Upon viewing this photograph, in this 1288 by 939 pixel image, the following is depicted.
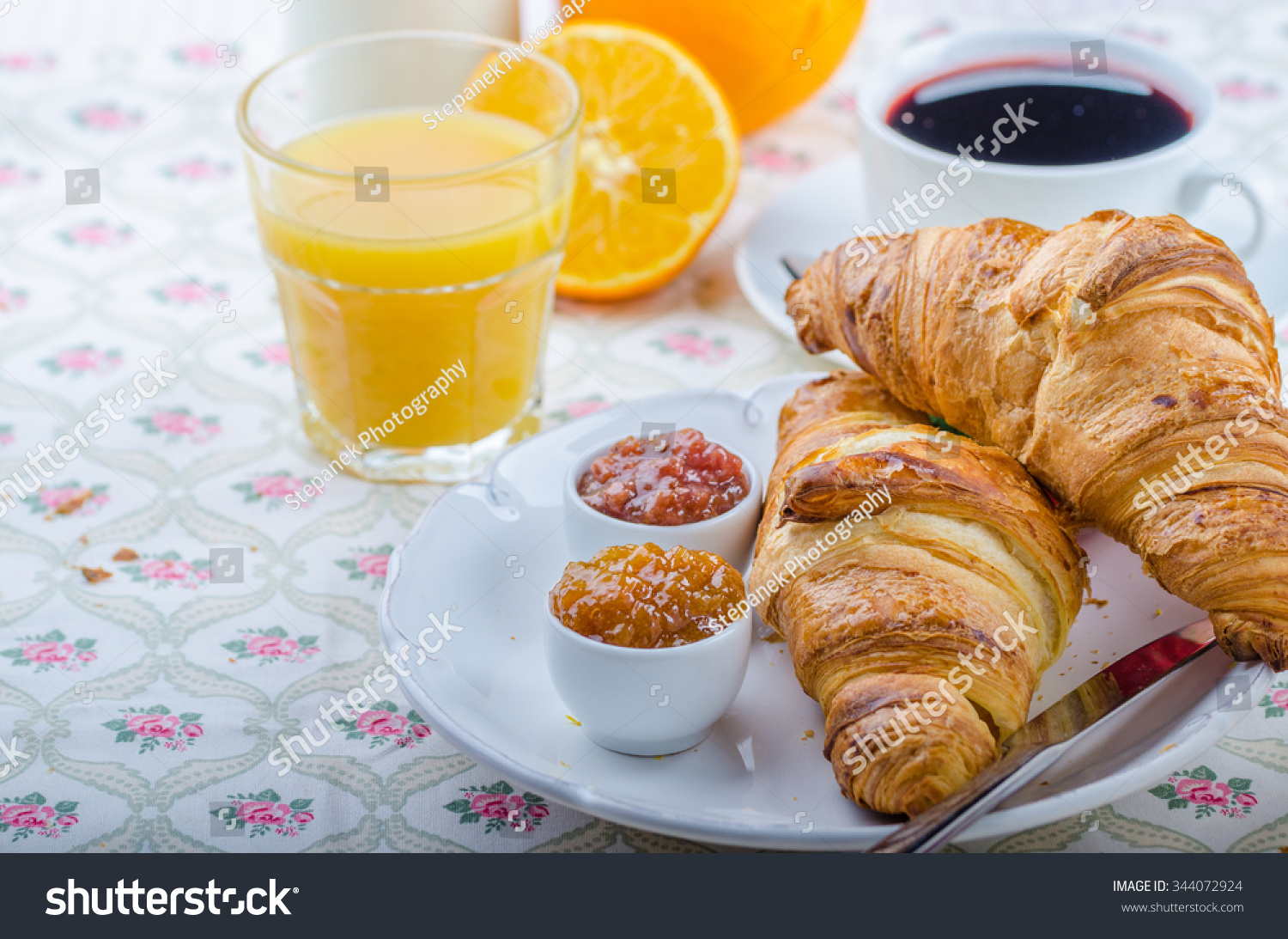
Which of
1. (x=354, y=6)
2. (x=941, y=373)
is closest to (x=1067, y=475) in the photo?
(x=941, y=373)

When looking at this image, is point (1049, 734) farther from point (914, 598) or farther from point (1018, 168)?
point (1018, 168)

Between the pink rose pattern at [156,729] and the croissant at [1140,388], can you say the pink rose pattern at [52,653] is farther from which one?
the croissant at [1140,388]

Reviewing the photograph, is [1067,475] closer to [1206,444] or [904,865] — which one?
[1206,444]

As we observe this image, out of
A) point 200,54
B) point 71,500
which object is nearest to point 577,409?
point 71,500

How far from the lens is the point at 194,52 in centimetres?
346

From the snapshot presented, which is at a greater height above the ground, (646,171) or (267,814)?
(646,171)

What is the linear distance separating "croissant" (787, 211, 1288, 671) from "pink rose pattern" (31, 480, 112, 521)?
1419mm

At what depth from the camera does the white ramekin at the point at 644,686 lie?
1.46 m

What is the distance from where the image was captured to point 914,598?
1.44 metres

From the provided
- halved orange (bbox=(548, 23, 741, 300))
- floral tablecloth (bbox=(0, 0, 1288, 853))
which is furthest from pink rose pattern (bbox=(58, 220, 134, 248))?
halved orange (bbox=(548, 23, 741, 300))

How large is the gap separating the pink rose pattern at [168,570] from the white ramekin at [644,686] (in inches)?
29.0

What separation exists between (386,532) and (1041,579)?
42.9 inches

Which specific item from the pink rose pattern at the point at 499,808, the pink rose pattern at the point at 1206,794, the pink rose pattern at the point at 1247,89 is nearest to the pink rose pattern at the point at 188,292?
the pink rose pattern at the point at 499,808

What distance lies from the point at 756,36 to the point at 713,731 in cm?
198
